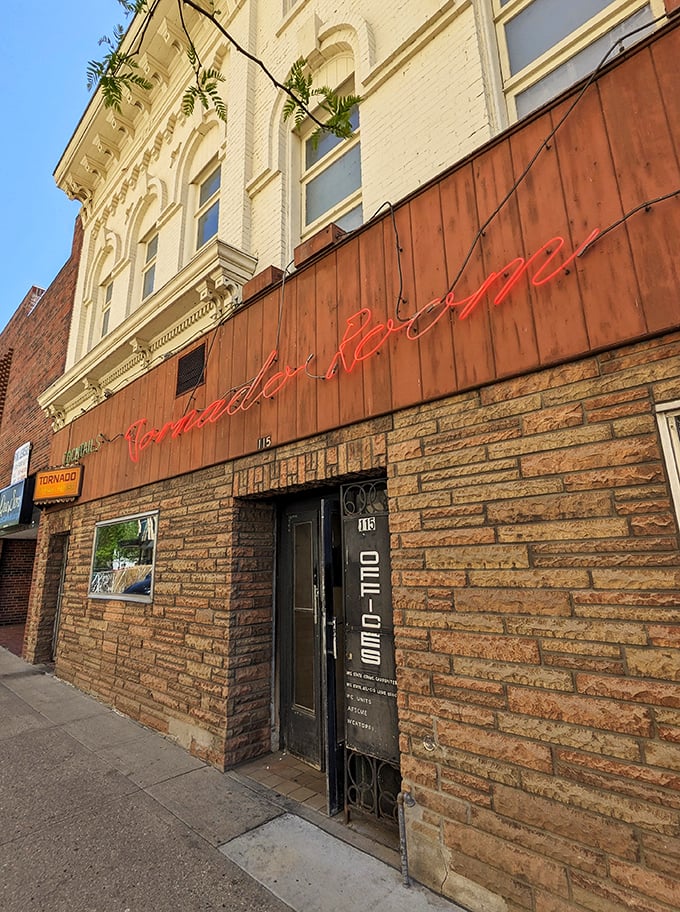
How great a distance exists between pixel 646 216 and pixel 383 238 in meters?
Answer: 1.98

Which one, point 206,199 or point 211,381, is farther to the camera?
point 206,199

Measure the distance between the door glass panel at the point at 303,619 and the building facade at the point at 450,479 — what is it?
1.2 inches

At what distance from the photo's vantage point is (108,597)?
6.71 meters

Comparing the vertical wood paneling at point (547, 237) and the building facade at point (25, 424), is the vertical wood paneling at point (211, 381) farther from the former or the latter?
the building facade at point (25, 424)

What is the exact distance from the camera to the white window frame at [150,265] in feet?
30.9

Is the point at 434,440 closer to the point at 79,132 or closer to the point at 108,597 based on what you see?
the point at 108,597

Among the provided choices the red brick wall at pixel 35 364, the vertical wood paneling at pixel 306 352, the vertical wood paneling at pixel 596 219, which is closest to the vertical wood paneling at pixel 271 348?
the vertical wood paneling at pixel 306 352

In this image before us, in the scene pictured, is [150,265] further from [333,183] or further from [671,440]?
[671,440]

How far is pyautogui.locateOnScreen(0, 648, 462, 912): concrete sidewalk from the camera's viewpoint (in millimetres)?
2654

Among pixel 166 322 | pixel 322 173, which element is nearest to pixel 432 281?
pixel 322 173

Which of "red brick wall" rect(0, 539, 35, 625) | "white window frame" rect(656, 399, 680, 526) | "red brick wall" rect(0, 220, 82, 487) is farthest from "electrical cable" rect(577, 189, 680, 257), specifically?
"red brick wall" rect(0, 539, 35, 625)

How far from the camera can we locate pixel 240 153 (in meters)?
7.09

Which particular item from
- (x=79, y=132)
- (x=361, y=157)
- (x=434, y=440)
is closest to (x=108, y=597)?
(x=434, y=440)

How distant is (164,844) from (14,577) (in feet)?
47.9
